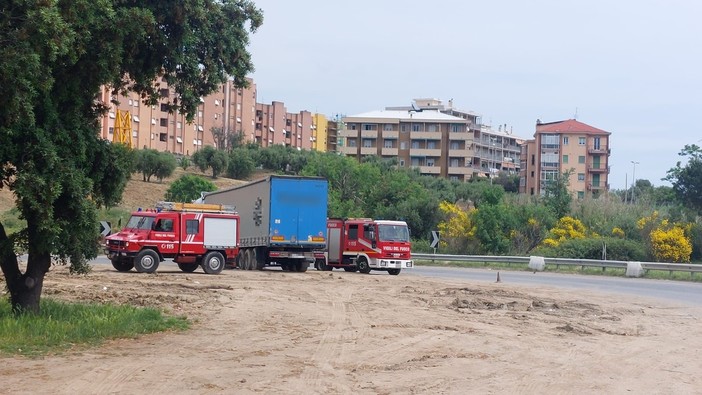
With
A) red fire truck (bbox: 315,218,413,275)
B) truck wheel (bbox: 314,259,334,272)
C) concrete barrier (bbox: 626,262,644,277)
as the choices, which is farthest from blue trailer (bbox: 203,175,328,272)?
concrete barrier (bbox: 626,262,644,277)

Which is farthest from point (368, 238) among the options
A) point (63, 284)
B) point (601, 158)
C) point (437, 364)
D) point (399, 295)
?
point (601, 158)

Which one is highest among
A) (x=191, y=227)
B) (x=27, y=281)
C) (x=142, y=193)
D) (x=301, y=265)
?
(x=142, y=193)

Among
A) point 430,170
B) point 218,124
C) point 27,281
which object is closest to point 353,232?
point 27,281

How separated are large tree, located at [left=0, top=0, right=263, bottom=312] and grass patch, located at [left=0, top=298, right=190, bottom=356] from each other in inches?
33.4

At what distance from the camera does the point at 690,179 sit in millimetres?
62562

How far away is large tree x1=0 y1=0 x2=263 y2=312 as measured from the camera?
1327 cm

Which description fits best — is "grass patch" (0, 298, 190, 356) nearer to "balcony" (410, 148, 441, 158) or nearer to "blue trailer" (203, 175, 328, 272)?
"blue trailer" (203, 175, 328, 272)

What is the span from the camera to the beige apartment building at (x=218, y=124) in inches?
4205

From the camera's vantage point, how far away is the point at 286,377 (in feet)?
38.5

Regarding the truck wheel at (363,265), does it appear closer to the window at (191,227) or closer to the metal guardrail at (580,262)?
the window at (191,227)

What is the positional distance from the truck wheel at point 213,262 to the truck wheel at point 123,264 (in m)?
2.79

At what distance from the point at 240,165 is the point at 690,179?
5193 cm

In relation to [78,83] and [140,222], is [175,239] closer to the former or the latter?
[140,222]

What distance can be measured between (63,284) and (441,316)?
1191 centimetres
